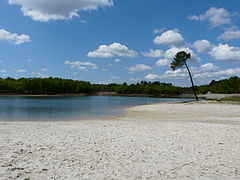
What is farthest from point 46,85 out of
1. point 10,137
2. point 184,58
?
point 10,137

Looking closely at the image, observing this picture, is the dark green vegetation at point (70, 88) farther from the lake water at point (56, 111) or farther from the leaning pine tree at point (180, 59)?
the lake water at point (56, 111)

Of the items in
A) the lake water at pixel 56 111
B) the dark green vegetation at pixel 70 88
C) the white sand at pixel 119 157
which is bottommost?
the lake water at pixel 56 111

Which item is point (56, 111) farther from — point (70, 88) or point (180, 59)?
point (70, 88)

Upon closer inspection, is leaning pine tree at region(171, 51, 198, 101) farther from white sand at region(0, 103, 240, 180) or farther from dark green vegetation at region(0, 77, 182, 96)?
dark green vegetation at region(0, 77, 182, 96)

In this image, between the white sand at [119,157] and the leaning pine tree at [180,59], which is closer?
the white sand at [119,157]

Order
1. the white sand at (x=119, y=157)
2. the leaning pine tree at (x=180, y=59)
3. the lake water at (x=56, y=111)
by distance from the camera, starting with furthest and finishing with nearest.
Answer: the leaning pine tree at (x=180, y=59), the lake water at (x=56, y=111), the white sand at (x=119, y=157)

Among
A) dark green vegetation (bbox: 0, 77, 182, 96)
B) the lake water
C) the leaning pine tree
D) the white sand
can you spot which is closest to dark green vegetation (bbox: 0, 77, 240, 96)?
dark green vegetation (bbox: 0, 77, 182, 96)

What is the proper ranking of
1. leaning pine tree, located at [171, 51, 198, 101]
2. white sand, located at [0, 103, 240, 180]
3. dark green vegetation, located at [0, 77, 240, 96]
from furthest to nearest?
1. dark green vegetation, located at [0, 77, 240, 96]
2. leaning pine tree, located at [171, 51, 198, 101]
3. white sand, located at [0, 103, 240, 180]

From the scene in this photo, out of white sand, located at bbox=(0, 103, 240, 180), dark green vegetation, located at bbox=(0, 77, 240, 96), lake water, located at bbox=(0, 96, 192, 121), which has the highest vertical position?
dark green vegetation, located at bbox=(0, 77, 240, 96)

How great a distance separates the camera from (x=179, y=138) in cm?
1019

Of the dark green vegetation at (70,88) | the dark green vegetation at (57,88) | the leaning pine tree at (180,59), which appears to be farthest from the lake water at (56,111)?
the dark green vegetation at (57,88)

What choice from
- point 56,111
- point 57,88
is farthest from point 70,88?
point 56,111

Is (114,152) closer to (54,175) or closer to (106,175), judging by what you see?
(106,175)

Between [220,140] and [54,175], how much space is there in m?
7.40
